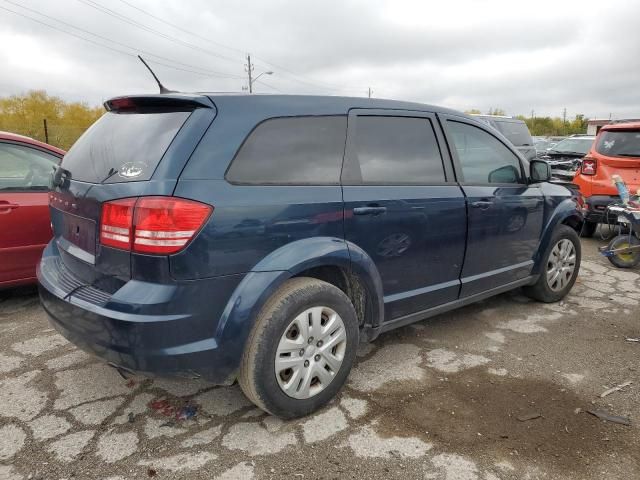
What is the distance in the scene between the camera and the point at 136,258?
2.09 m

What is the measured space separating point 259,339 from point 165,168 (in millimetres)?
894

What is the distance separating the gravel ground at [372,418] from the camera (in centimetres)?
219

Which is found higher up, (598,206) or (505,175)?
(505,175)

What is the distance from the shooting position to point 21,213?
3.85 metres

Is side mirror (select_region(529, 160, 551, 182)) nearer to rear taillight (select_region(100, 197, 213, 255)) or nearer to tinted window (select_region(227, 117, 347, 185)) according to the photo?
tinted window (select_region(227, 117, 347, 185))

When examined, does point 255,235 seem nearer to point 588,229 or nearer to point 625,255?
point 625,255

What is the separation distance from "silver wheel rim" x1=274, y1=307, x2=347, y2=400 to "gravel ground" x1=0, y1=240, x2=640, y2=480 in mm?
215

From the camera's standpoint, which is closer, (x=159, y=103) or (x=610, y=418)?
(x=159, y=103)

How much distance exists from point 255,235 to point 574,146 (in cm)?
1230

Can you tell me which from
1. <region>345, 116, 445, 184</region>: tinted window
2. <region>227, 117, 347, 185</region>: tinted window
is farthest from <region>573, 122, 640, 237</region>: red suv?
<region>227, 117, 347, 185</region>: tinted window

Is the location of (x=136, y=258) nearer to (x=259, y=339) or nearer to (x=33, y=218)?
(x=259, y=339)

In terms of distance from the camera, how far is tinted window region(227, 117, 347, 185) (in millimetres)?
2330

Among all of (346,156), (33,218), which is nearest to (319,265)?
(346,156)

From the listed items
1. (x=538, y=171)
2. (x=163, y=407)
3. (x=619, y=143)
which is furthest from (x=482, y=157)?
(x=619, y=143)
